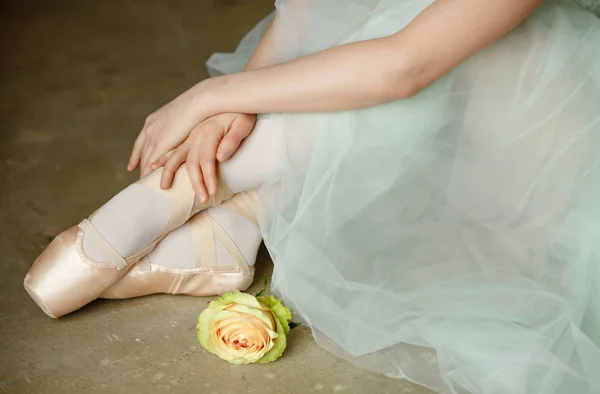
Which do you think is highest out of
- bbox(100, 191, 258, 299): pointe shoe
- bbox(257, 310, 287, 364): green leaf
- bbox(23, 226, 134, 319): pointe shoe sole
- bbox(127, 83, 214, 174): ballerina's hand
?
bbox(127, 83, 214, 174): ballerina's hand

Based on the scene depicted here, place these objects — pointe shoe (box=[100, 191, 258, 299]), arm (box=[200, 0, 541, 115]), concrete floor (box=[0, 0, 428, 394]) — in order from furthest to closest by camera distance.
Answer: pointe shoe (box=[100, 191, 258, 299])
concrete floor (box=[0, 0, 428, 394])
arm (box=[200, 0, 541, 115])

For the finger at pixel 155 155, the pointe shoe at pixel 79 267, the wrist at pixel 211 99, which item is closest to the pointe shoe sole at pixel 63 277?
the pointe shoe at pixel 79 267

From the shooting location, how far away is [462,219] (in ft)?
3.43

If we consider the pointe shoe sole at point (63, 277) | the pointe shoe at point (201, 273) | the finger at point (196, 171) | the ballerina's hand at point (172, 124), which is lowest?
the pointe shoe at point (201, 273)

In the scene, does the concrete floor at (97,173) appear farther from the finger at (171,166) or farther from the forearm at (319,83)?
the forearm at (319,83)

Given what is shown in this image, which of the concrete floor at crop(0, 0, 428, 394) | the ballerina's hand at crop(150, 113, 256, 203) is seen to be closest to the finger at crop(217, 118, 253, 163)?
the ballerina's hand at crop(150, 113, 256, 203)

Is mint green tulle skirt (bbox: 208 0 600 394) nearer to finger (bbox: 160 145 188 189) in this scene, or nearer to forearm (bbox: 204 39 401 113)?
forearm (bbox: 204 39 401 113)

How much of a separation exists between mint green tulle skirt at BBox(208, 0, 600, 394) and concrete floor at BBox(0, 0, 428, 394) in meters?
0.09

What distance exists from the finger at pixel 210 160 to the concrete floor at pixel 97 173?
21cm

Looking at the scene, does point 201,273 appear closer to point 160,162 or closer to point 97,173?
point 160,162

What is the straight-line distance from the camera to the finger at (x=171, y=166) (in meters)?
1.11

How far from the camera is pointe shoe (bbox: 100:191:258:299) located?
1171mm

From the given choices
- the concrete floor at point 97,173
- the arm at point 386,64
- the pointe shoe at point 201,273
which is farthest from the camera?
the pointe shoe at point 201,273

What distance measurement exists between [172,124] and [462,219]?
408 millimetres
